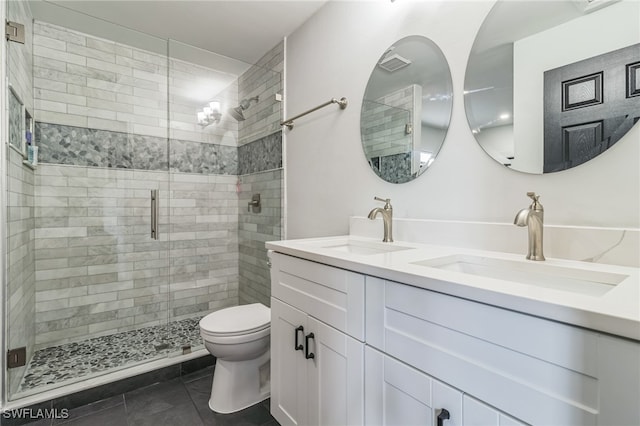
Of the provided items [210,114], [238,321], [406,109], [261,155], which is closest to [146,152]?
[210,114]

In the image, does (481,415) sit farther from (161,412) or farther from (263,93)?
(263,93)

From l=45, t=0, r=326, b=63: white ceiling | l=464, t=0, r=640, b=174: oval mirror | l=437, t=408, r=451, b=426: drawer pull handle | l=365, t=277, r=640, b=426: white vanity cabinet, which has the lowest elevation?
l=437, t=408, r=451, b=426: drawer pull handle

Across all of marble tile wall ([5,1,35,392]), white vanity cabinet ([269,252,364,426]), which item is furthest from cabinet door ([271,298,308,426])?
marble tile wall ([5,1,35,392])

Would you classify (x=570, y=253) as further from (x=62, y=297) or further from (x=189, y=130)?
(x=62, y=297)

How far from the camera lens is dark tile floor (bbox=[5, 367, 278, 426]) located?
155cm

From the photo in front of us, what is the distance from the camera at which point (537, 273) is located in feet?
3.03

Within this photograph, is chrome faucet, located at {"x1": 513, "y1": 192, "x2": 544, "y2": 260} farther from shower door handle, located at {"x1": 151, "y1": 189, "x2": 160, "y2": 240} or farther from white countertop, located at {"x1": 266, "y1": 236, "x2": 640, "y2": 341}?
shower door handle, located at {"x1": 151, "y1": 189, "x2": 160, "y2": 240}

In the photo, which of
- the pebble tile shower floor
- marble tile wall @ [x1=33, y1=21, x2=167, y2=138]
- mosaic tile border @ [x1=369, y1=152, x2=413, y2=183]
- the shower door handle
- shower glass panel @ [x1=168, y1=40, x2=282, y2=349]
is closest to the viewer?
mosaic tile border @ [x1=369, y1=152, x2=413, y2=183]

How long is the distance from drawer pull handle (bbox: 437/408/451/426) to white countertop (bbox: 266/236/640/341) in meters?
0.29

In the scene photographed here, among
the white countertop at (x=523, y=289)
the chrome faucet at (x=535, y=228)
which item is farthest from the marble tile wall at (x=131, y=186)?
the chrome faucet at (x=535, y=228)


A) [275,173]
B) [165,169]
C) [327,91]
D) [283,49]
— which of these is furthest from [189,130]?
[327,91]

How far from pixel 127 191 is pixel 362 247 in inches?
82.3

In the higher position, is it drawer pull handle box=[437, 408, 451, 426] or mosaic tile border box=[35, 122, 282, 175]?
mosaic tile border box=[35, 122, 282, 175]

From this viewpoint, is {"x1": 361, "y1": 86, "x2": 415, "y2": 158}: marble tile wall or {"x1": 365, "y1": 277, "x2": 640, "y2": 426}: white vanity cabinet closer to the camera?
{"x1": 365, "y1": 277, "x2": 640, "y2": 426}: white vanity cabinet
